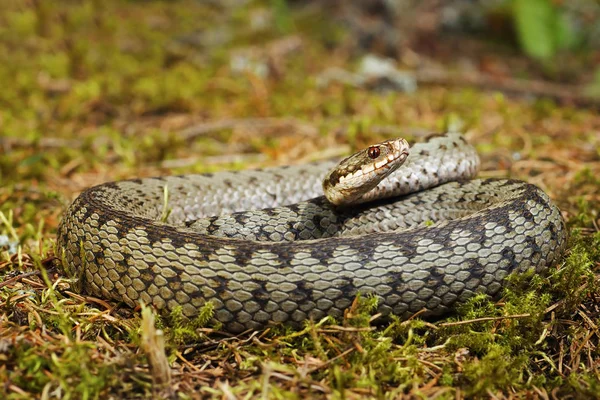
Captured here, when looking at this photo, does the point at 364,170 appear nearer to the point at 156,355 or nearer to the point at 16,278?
the point at 156,355

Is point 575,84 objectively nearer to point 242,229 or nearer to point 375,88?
point 375,88

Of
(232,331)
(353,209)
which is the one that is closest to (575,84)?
(353,209)

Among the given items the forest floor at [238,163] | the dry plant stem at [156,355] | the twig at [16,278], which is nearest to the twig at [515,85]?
the forest floor at [238,163]

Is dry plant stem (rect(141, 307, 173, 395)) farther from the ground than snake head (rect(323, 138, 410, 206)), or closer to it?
closer to it

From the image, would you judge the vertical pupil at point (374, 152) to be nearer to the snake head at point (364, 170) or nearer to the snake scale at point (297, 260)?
the snake head at point (364, 170)

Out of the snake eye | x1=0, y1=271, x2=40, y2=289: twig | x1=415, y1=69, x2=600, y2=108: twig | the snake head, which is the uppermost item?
the snake eye

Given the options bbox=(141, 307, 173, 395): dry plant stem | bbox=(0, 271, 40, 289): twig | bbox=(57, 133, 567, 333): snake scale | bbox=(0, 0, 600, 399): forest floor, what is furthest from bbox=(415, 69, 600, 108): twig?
bbox=(141, 307, 173, 395): dry plant stem

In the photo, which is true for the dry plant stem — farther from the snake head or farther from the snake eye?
the snake eye

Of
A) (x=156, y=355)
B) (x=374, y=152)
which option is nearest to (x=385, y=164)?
(x=374, y=152)
